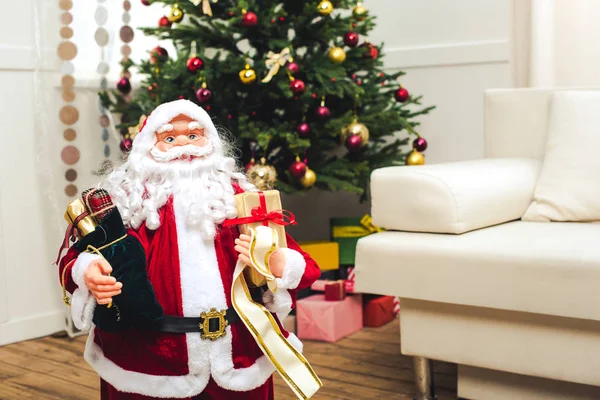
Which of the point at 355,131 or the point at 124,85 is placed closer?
the point at 355,131

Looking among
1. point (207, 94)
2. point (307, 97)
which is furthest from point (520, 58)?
point (207, 94)

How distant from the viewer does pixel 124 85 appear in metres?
2.66

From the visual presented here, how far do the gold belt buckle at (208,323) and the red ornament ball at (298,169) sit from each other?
114cm

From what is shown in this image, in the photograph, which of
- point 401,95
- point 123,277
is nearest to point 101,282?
point 123,277

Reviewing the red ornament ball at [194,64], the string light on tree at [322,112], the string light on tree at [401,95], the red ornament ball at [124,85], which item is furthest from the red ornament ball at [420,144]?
the red ornament ball at [124,85]

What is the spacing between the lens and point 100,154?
268 cm

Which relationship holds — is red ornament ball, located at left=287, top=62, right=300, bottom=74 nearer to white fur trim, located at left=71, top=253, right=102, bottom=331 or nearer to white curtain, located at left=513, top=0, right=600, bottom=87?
white curtain, located at left=513, top=0, right=600, bottom=87

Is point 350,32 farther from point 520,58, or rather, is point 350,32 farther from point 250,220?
point 250,220

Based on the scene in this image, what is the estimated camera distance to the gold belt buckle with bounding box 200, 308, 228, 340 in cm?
127

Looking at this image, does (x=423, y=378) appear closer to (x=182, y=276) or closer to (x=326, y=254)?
(x=182, y=276)

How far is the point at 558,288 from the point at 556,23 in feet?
5.31

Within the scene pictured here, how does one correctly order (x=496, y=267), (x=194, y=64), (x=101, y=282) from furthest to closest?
(x=194, y=64) → (x=496, y=267) → (x=101, y=282)

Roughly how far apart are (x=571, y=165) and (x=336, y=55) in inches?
34.4

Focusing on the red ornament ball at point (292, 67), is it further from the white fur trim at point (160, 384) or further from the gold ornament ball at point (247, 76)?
the white fur trim at point (160, 384)
